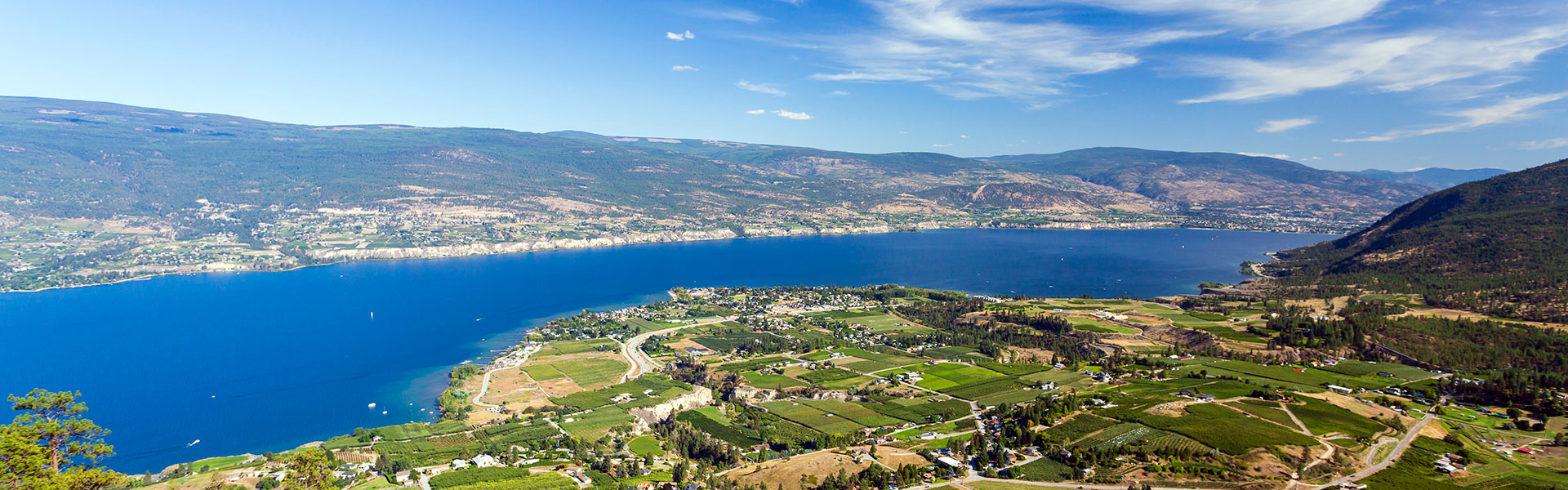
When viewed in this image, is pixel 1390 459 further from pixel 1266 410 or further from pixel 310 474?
pixel 310 474

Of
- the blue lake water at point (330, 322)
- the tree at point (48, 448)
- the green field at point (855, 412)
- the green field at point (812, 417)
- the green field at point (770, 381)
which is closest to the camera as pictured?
the tree at point (48, 448)

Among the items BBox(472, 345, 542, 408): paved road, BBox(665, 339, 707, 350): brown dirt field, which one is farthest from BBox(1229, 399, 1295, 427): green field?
BBox(472, 345, 542, 408): paved road

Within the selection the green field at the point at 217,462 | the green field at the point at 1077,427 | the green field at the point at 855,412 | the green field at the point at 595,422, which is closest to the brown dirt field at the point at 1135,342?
the green field at the point at 1077,427

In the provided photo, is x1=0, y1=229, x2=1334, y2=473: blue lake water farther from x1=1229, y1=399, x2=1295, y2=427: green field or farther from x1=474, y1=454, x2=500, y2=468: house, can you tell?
x1=1229, y1=399, x2=1295, y2=427: green field

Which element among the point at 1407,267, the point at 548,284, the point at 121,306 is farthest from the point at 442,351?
the point at 1407,267

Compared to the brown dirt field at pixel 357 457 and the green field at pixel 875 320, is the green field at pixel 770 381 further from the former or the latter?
the brown dirt field at pixel 357 457

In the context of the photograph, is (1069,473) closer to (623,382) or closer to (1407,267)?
(623,382)
